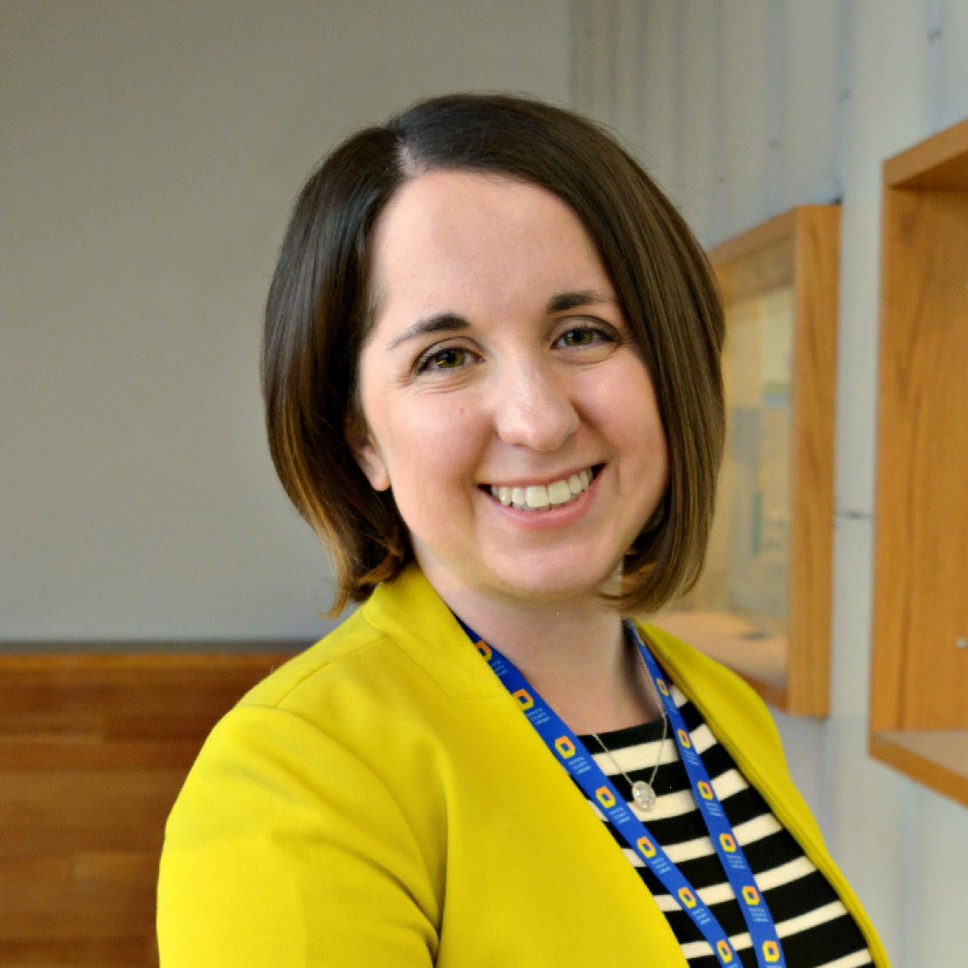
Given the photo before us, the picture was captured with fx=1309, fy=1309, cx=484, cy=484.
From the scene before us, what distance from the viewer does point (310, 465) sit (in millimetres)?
1340

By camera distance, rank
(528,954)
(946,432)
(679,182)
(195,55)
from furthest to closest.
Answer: (195,55)
(679,182)
(946,432)
(528,954)

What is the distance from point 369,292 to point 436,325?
9 centimetres

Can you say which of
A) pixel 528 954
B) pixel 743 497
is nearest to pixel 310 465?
pixel 528 954

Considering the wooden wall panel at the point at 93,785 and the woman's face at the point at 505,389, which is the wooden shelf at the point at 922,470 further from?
the wooden wall panel at the point at 93,785

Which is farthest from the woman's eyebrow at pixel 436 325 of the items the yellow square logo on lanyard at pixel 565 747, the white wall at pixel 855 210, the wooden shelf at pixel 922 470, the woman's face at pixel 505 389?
the wooden shelf at pixel 922 470

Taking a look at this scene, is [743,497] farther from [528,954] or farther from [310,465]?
[528,954]

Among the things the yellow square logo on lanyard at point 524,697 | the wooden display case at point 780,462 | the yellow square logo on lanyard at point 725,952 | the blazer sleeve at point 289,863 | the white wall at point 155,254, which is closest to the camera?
the blazer sleeve at point 289,863

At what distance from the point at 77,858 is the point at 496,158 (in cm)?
490

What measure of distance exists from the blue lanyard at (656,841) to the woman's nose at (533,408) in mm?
225

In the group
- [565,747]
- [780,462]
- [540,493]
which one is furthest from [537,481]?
[780,462]

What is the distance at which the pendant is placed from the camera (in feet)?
4.00

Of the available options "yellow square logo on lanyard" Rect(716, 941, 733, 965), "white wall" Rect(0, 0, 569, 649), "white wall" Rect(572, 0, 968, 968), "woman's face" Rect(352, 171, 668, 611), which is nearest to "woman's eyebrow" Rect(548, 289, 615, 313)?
"woman's face" Rect(352, 171, 668, 611)

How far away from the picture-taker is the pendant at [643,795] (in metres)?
1.22

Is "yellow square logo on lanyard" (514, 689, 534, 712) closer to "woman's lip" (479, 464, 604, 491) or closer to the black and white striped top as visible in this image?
the black and white striped top
